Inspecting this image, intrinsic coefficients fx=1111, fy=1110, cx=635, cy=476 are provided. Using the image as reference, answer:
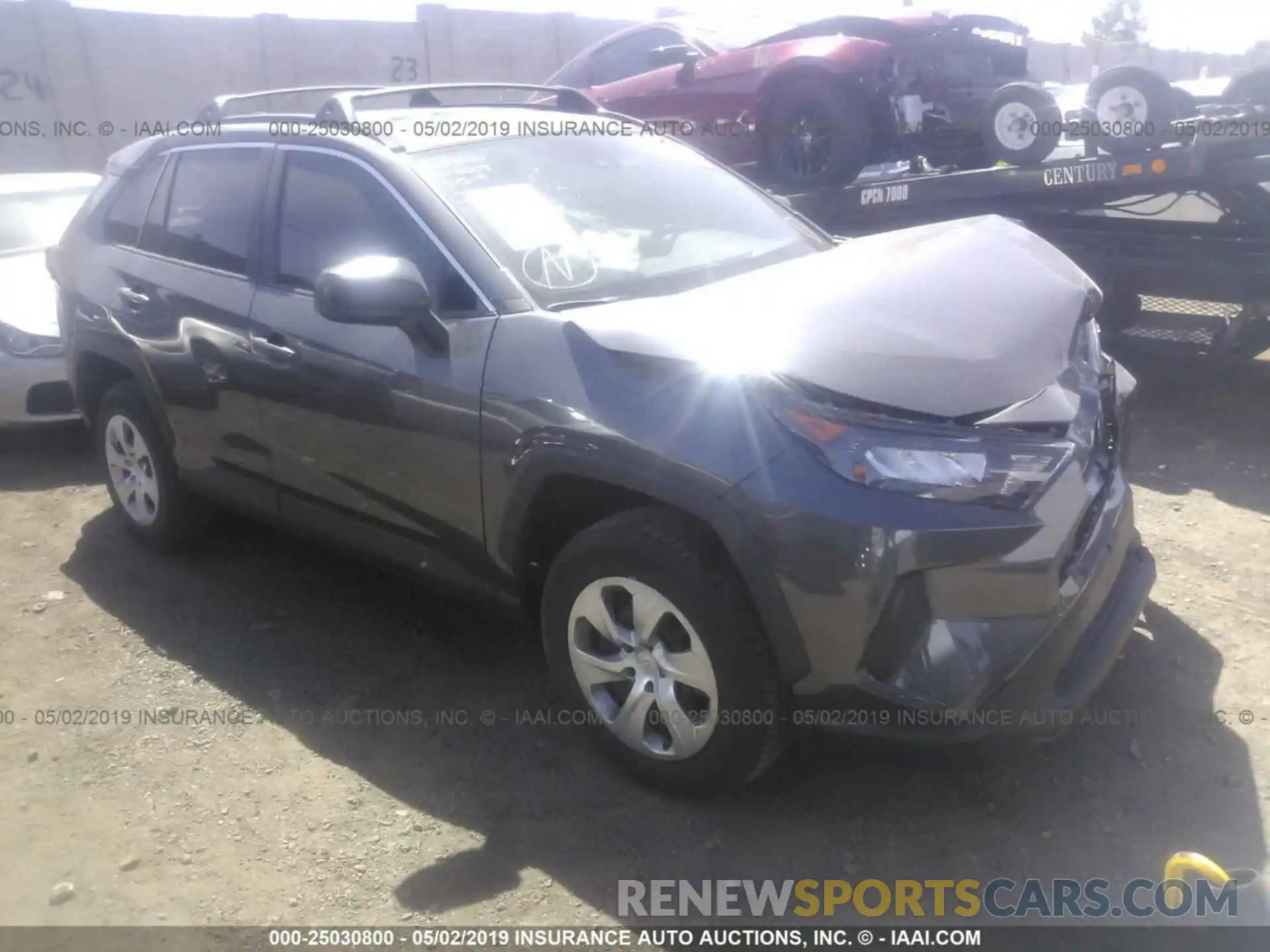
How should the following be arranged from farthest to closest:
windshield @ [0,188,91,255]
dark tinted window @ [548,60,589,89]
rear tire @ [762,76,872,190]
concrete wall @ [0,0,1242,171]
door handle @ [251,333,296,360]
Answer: concrete wall @ [0,0,1242,171], dark tinted window @ [548,60,589,89], windshield @ [0,188,91,255], rear tire @ [762,76,872,190], door handle @ [251,333,296,360]

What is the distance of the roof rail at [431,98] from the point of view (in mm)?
3822

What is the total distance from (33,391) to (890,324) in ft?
17.1

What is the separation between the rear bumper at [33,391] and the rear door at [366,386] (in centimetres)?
296

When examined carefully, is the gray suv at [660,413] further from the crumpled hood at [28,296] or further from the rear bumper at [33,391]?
the crumpled hood at [28,296]

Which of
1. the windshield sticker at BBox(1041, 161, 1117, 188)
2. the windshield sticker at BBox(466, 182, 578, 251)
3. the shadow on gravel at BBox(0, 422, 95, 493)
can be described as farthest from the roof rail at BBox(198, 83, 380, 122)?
the windshield sticker at BBox(1041, 161, 1117, 188)

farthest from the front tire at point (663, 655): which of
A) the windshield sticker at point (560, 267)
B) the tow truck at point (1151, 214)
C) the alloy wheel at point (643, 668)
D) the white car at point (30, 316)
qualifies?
the tow truck at point (1151, 214)

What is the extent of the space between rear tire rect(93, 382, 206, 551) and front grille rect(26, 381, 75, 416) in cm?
144

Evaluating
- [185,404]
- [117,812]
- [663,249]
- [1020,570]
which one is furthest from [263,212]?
[1020,570]

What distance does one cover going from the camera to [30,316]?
6379 mm

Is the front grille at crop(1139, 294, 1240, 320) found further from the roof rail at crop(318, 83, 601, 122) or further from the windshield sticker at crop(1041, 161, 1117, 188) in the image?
the roof rail at crop(318, 83, 601, 122)

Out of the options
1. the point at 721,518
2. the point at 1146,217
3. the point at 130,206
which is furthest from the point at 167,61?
the point at 721,518

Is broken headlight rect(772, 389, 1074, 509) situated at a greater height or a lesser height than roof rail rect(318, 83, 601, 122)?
lesser

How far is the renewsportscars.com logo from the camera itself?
2625 mm

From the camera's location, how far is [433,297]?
128 inches
